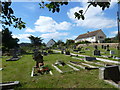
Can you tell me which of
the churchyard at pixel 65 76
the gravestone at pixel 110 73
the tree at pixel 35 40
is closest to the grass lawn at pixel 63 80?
the churchyard at pixel 65 76

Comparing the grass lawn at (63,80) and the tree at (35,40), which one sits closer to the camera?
the grass lawn at (63,80)

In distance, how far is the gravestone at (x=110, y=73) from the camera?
5316 millimetres

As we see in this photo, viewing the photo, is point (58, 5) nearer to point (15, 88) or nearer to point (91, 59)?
point (15, 88)

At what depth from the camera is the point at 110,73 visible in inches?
214

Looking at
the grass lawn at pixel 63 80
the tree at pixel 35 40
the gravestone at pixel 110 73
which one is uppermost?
the tree at pixel 35 40

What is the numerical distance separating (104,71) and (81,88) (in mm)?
1792

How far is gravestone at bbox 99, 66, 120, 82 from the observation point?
532 cm

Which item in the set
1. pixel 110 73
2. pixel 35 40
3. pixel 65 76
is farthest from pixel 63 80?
pixel 35 40

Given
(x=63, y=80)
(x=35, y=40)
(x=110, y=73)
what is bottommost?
(x=63, y=80)

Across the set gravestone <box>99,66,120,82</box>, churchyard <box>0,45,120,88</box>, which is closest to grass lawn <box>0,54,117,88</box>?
churchyard <box>0,45,120,88</box>

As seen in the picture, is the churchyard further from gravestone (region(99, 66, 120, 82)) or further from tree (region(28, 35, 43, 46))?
tree (region(28, 35, 43, 46))

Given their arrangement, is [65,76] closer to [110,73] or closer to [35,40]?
[110,73]

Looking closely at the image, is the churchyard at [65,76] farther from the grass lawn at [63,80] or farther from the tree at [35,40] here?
the tree at [35,40]

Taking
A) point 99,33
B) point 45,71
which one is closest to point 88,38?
point 99,33
